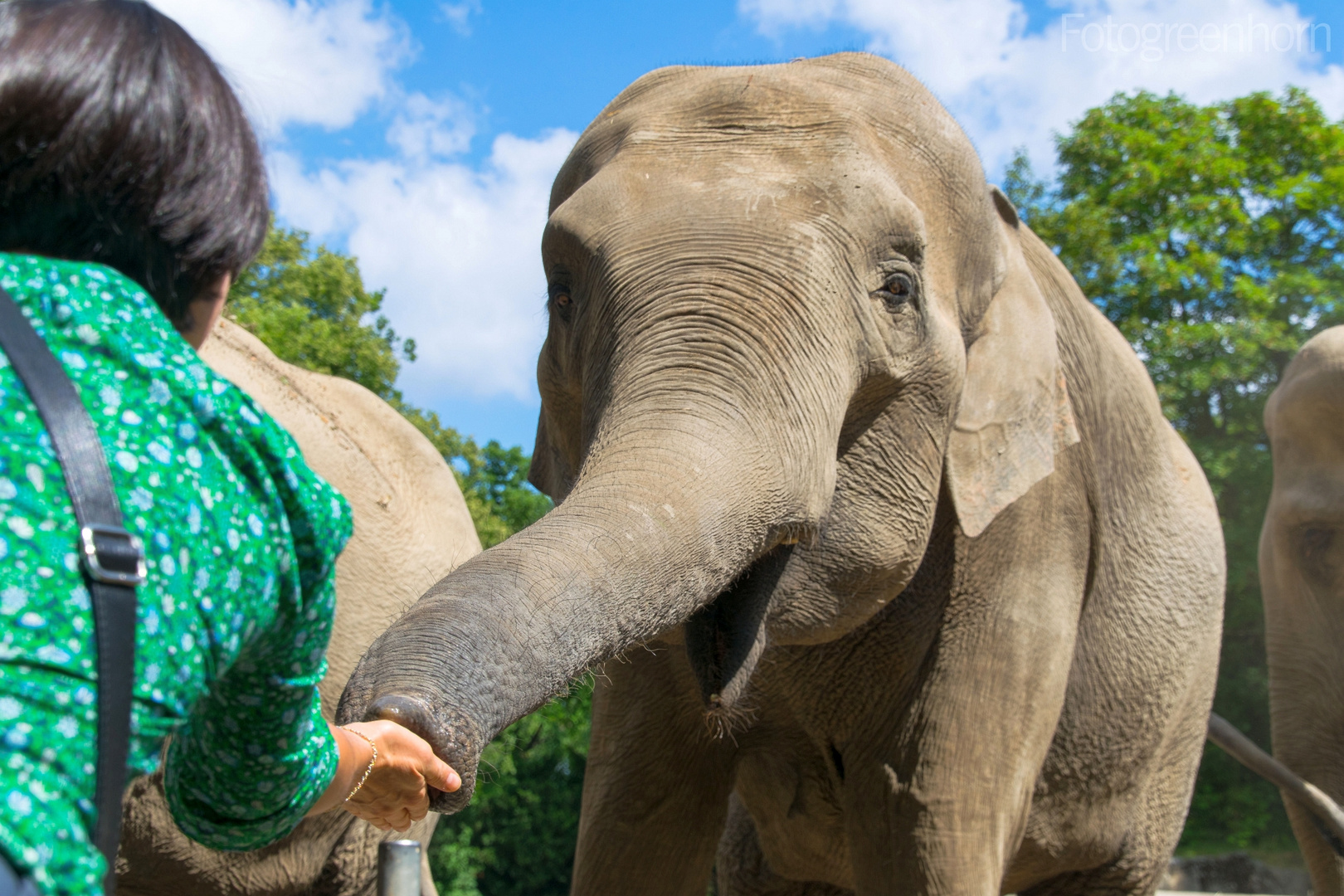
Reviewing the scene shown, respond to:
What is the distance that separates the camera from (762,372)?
2.55 metres

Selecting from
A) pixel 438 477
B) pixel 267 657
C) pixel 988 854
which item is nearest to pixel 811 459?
pixel 988 854

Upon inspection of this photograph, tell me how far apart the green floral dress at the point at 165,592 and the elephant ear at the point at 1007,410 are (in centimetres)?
194

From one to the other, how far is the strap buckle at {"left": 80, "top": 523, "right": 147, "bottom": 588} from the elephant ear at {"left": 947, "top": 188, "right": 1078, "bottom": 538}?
2243mm

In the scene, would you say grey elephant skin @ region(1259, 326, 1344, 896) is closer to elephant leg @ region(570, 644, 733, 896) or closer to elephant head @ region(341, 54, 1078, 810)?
elephant head @ region(341, 54, 1078, 810)

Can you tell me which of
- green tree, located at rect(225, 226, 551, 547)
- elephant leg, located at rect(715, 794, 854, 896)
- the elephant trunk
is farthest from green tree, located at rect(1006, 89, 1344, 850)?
the elephant trunk

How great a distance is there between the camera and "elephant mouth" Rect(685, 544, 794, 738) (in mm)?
2600

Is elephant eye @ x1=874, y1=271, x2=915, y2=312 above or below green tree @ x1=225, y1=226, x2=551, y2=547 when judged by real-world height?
below

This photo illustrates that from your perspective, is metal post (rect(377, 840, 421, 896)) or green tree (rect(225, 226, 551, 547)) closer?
metal post (rect(377, 840, 421, 896))

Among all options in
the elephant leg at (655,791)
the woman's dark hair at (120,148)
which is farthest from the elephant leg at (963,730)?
the woman's dark hair at (120,148)

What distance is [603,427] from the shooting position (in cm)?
242

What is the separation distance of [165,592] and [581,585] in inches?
35.6

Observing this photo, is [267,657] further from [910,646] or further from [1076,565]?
[1076,565]

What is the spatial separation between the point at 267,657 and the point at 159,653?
207 mm

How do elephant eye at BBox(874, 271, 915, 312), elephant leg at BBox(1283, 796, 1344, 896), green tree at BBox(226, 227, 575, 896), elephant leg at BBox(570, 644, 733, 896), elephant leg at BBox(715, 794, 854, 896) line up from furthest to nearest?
green tree at BBox(226, 227, 575, 896)
elephant leg at BBox(1283, 796, 1344, 896)
elephant leg at BBox(715, 794, 854, 896)
elephant leg at BBox(570, 644, 733, 896)
elephant eye at BBox(874, 271, 915, 312)
